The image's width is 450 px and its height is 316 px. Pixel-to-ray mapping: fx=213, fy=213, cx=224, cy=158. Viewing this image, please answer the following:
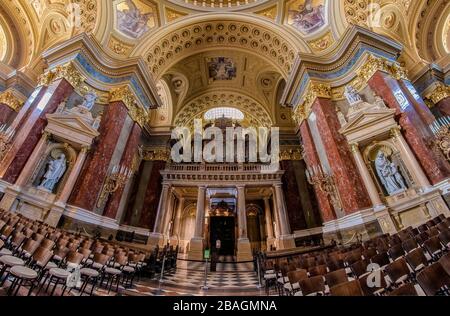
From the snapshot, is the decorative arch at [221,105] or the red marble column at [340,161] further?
the decorative arch at [221,105]

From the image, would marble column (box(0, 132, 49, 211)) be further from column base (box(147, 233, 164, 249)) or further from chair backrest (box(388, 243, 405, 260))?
chair backrest (box(388, 243, 405, 260))

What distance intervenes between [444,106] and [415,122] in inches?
147

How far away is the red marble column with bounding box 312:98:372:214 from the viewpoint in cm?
786

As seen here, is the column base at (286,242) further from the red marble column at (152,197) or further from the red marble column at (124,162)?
the red marble column at (124,162)

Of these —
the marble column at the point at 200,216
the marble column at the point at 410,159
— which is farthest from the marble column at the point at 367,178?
the marble column at the point at 200,216

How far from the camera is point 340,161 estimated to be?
334 inches

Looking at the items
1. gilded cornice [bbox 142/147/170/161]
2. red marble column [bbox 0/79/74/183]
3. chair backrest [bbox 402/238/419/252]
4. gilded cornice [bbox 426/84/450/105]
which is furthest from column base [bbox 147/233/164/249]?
gilded cornice [bbox 426/84/450/105]

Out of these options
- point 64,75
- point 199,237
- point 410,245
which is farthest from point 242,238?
point 64,75

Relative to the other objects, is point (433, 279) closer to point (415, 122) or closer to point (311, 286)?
point (311, 286)

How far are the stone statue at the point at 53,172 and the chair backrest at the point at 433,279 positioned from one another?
10248mm

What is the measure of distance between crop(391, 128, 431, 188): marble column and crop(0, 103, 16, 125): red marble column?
16.9m

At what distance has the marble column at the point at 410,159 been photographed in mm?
6988
